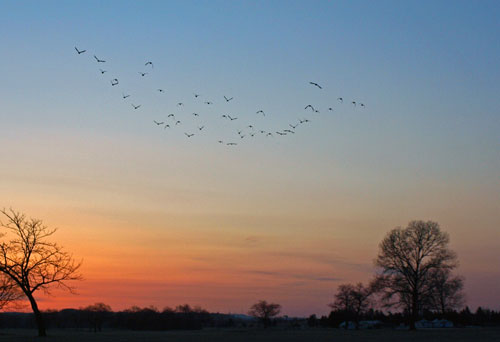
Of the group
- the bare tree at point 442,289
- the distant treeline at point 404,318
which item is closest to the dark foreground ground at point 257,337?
the bare tree at point 442,289

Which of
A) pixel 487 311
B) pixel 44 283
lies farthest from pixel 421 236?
pixel 487 311

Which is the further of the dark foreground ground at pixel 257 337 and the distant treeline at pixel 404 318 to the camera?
the distant treeline at pixel 404 318

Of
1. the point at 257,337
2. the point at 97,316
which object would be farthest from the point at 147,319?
the point at 257,337

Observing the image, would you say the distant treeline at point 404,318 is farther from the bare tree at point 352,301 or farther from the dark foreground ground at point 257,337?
the dark foreground ground at point 257,337

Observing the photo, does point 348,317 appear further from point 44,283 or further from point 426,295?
point 44,283

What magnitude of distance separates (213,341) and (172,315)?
93.7 m

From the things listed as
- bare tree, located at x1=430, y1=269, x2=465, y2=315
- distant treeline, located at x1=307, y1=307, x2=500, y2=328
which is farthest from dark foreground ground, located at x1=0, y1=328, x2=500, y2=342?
distant treeline, located at x1=307, y1=307, x2=500, y2=328

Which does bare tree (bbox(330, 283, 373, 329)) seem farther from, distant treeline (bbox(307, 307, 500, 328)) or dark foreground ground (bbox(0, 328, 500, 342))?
dark foreground ground (bbox(0, 328, 500, 342))

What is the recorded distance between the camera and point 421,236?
7506cm

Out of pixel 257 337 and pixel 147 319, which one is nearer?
pixel 257 337

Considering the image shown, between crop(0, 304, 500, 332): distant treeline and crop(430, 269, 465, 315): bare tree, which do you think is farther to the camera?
crop(0, 304, 500, 332): distant treeline

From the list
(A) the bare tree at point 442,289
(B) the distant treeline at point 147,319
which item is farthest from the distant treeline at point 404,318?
(A) the bare tree at point 442,289

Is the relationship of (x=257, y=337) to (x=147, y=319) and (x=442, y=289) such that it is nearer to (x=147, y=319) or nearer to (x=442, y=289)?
(x=442, y=289)

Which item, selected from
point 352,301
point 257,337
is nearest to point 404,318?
point 352,301
